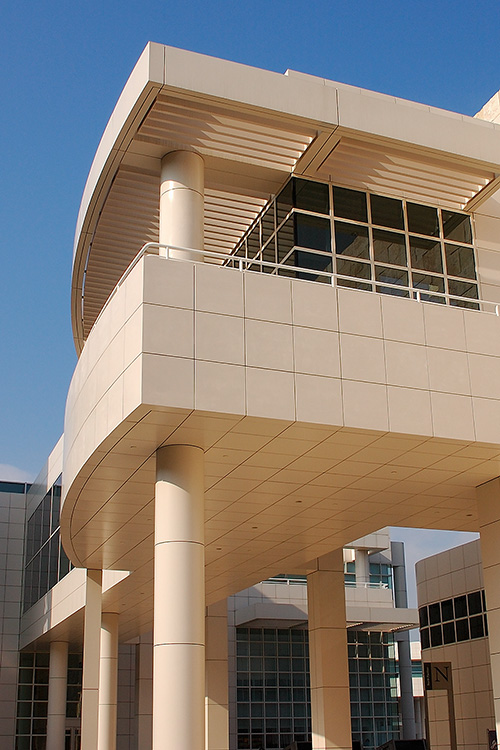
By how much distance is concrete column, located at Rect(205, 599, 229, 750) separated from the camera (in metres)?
33.3

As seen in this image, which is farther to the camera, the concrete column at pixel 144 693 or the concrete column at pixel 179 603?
the concrete column at pixel 144 693

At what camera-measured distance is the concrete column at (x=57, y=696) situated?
39.3 metres

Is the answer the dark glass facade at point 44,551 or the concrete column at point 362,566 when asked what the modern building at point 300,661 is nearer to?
the concrete column at point 362,566

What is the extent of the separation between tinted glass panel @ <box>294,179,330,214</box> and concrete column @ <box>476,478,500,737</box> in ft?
23.2

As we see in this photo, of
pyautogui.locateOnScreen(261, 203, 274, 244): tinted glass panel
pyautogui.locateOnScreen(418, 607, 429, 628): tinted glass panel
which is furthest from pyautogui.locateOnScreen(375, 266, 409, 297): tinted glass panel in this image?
pyautogui.locateOnScreen(418, 607, 429, 628): tinted glass panel

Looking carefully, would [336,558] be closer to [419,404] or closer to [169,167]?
[419,404]

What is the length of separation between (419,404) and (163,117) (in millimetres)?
7345

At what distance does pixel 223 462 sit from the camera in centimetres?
1778

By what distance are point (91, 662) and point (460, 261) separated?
16478 millimetres

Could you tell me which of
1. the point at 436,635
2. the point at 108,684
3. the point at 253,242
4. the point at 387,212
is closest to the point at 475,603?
the point at 436,635

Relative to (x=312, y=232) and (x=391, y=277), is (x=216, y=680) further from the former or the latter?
(x=312, y=232)

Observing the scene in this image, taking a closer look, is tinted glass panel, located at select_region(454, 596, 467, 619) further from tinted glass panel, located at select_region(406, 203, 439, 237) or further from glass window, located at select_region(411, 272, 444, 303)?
tinted glass panel, located at select_region(406, 203, 439, 237)

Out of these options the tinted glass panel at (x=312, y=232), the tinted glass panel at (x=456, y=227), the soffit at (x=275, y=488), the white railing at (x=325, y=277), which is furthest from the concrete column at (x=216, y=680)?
the tinted glass panel at (x=312, y=232)

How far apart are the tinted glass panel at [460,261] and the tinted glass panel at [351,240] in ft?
6.82
